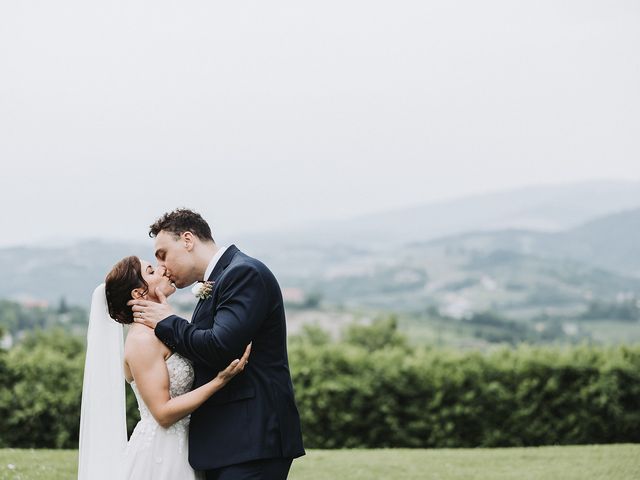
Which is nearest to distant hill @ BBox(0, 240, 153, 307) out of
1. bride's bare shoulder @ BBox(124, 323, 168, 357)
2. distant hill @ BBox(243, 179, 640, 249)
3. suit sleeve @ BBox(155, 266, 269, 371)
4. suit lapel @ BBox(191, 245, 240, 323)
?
distant hill @ BBox(243, 179, 640, 249)

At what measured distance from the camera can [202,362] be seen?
3.59 metres

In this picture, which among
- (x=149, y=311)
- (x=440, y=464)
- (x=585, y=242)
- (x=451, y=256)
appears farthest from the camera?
(x=585, y=242)

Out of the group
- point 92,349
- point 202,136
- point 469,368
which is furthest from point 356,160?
point 92,349

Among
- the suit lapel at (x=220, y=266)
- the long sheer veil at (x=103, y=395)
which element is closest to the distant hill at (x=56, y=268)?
the long sheer veil at (x=103, y=395)

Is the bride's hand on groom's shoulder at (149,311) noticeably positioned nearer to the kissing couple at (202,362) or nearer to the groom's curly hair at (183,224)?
the kissing couple at (202,362)

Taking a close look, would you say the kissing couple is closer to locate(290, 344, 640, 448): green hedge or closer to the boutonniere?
the boutonniere

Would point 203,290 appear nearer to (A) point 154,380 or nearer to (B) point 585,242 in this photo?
(A) point 154,380

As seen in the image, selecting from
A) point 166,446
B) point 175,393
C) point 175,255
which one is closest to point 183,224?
point 175,255

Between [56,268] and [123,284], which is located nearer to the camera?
[123,284]

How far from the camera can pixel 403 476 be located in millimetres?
8156

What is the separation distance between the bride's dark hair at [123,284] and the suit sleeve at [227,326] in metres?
0.38

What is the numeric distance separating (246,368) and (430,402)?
299 inches

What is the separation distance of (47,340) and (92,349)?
1409cm

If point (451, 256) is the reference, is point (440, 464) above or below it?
above
